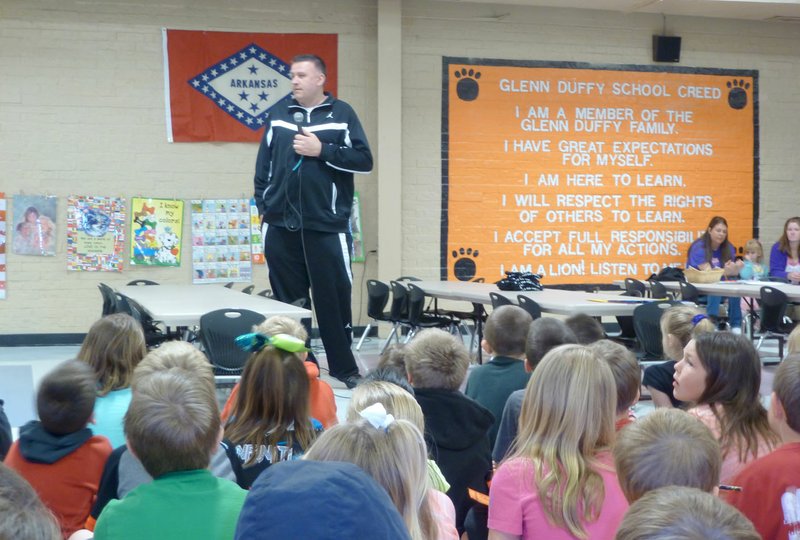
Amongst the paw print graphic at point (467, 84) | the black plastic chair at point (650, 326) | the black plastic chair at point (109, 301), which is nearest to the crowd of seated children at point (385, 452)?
the black plastic chair at point (650, 326)

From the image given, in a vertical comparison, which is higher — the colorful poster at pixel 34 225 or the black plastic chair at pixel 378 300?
the colorful poster at pixel 34 225

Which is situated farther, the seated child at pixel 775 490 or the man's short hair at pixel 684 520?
the seated child at pixel 775 490

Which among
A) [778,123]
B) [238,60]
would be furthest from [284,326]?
[778,123]

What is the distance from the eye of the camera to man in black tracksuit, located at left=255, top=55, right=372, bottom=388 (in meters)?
5.43

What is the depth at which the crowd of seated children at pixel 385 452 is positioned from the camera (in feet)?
4.78

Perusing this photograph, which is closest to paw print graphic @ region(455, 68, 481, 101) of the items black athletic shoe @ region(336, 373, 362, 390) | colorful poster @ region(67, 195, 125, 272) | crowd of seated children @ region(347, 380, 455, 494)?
colorful poster @ region(67, 195, 125, 272)

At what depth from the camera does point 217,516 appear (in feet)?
5.67

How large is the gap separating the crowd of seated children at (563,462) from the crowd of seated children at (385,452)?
48 centimetres

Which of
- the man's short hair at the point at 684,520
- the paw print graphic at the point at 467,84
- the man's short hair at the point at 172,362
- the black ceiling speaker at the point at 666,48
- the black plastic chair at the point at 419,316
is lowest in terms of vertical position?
the black plastic chair at the point at 419,316

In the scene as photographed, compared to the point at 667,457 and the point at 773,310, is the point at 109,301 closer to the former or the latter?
the point at 773,310

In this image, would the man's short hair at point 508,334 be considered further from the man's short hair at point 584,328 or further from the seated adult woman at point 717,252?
the seated adult woman at point 717,252

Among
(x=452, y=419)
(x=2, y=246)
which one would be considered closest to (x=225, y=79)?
(x=2, y=246)

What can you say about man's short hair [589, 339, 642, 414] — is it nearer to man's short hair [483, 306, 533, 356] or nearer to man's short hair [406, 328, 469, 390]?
man's short hair [406, 328, 469, 390]

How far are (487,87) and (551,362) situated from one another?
7.92m
